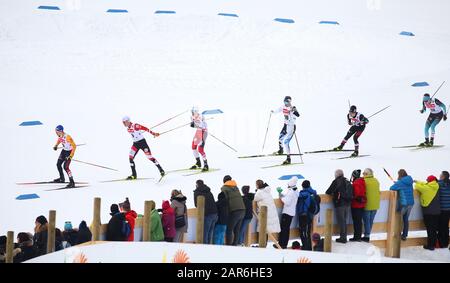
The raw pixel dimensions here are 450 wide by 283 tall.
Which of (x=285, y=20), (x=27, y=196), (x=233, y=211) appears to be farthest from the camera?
(x=285, y=20)

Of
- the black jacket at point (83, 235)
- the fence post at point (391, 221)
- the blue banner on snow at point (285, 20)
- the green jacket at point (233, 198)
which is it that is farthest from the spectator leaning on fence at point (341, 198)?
the blue banner on snow at point (285, 20)

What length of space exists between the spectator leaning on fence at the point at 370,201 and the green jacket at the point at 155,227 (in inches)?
115

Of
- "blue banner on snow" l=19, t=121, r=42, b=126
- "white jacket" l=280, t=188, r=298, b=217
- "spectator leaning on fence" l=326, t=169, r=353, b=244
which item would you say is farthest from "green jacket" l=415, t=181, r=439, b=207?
"blue banner on snow" l=19, t=121, r=42, b=126

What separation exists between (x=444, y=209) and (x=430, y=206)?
0.64ft

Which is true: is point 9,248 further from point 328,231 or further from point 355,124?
point 355,124

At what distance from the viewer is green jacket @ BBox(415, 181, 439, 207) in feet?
55.1

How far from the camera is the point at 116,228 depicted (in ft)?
50.1

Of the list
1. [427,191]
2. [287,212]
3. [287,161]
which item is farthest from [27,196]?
[427,191]

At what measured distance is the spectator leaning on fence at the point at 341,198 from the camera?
1647 cm

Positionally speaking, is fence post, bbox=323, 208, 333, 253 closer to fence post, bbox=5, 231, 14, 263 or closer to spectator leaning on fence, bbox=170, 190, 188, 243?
spectator leaning on fence, bbox=170, 190, 188, 243

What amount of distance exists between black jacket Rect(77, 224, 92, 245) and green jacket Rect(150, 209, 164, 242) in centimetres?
77

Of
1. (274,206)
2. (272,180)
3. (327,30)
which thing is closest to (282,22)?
(327,30)

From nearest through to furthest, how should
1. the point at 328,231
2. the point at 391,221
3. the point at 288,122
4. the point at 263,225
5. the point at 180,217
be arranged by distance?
the point at 328,231
the point at 263,225
the point at 180,217
the point at 391,221
the point at 288,122
